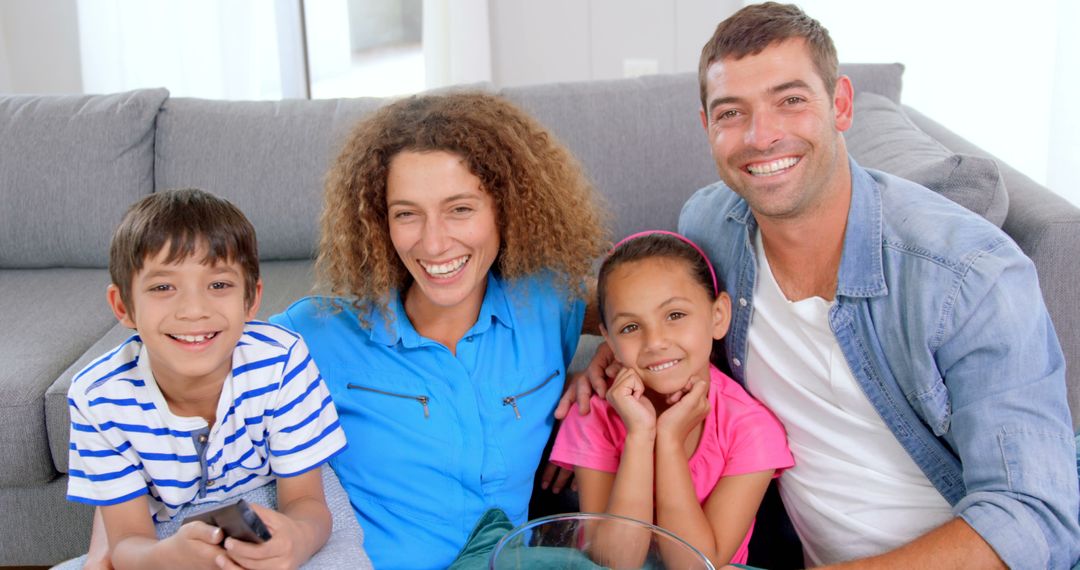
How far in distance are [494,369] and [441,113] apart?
15.5 inches

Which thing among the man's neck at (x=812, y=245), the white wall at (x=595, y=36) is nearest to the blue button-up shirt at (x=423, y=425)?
the man's neck at (x=812, y=245)

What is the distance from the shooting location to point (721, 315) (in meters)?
1.46

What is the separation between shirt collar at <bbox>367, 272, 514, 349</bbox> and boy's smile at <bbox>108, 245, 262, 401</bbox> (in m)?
0.22

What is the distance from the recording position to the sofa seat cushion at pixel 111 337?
5.79 ft

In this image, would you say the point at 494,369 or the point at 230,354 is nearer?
the point at 230,354

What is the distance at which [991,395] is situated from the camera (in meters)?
1.18

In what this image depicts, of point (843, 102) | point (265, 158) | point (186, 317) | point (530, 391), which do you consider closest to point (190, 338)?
point (186, 317)

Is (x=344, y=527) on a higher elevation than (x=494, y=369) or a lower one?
lower

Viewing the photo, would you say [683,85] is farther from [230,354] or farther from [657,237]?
[230,354]

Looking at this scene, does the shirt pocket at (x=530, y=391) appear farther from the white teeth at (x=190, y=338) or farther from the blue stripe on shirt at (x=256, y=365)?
the white teeth at (x=190, y=338)

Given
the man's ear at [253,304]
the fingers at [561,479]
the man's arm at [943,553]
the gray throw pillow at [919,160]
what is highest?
the gray throw pillow at [919,160]

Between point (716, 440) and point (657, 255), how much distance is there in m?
0.29

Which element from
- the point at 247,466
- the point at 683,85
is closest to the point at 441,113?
the point at 247,466

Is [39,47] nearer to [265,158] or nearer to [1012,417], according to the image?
[265,158]
